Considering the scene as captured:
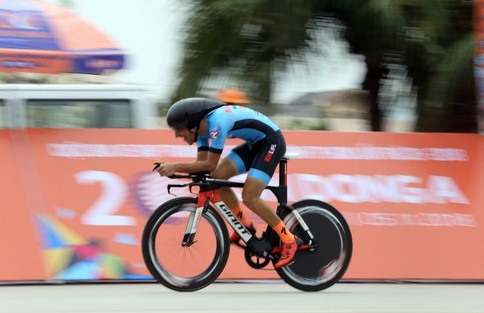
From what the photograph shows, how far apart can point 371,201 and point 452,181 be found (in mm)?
865

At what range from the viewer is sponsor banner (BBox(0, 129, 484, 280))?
8859 millimetres

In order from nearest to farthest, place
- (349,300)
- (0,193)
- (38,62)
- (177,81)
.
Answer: (349,300)
(0,193)
(38,62)
(177,81)

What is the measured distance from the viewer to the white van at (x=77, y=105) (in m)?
11.8

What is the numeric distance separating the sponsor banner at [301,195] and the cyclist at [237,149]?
1.33 m

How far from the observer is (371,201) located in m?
9.08

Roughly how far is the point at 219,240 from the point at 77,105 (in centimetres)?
561

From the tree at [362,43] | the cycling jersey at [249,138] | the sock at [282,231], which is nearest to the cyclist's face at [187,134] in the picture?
the cycling jersey at [249,138]

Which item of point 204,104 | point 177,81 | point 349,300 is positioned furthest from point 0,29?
point 349,300

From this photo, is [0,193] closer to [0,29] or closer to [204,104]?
[204,104]

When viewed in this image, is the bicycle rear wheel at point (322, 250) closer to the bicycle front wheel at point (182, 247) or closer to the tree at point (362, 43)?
the bicycle front wheel at point (182, 247)

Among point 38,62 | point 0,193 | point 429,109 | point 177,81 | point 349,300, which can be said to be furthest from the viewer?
point 177,81

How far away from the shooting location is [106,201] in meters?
8.96

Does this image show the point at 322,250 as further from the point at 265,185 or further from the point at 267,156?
the point at 267,156

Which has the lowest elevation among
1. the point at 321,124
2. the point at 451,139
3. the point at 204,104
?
the point at 321,124
